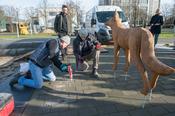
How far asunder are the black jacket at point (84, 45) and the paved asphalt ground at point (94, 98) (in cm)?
71

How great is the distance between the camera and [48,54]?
4.62 metres

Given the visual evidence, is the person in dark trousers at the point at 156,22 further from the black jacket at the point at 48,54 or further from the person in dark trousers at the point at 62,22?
the black jacket at the point at 48,54

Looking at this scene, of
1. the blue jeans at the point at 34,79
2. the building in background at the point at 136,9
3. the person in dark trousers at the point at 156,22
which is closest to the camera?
the blue jeans at the point at 34,79

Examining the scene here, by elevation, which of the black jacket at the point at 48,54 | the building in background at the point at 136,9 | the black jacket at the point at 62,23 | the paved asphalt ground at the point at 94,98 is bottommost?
the paved asphalt ground at the point at 94,98

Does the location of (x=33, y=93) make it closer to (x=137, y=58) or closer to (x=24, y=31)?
(x=137, y=58)

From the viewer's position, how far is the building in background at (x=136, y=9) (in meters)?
29.4

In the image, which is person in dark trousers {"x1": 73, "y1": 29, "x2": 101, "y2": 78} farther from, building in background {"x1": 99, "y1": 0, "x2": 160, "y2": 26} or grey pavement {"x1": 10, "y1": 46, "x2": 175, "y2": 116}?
building in background {"x1": 99, "y1": 0, "x2": 160, "y2": 26}

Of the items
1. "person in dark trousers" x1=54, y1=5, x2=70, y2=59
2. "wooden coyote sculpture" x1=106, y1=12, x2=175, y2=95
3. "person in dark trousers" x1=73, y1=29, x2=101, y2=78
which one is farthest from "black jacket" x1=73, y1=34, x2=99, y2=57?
"person in dark trousers" x1=54, y1=5, x2=70, y2=59

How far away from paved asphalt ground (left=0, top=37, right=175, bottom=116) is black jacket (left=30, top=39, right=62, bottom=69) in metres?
0.67

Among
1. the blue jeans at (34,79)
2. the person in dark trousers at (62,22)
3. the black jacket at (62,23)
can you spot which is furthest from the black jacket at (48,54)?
the black jacket at (62,23)

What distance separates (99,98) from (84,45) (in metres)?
1.93

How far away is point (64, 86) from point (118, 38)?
177 centimetres

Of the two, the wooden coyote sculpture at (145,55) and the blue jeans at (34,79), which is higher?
the wooden coyote sculpture at (145,55)

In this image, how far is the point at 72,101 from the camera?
414cm
